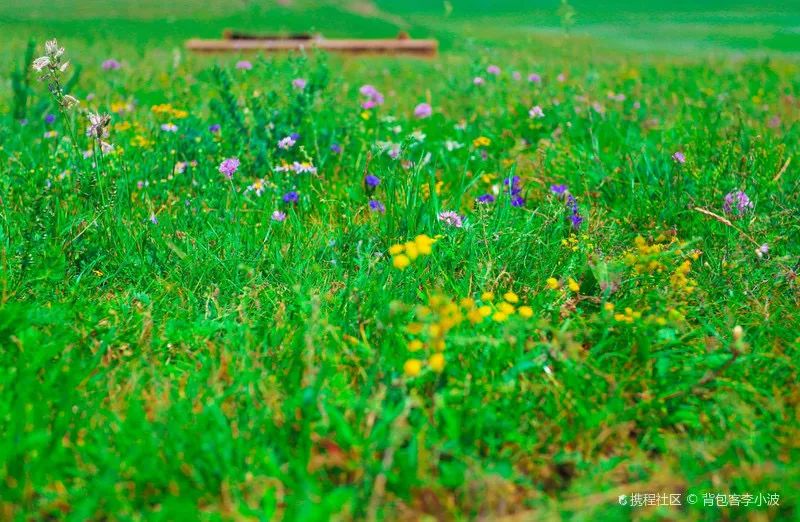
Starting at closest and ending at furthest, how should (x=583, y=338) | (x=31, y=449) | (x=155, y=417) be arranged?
(x=31, y=449) → (x=155, y=417) → (x=583, y=338)

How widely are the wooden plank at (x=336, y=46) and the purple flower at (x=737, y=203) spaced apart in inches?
256

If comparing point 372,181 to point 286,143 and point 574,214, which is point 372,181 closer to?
point 286,143

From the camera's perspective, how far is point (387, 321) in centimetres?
220

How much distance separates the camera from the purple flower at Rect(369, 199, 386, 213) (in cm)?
309

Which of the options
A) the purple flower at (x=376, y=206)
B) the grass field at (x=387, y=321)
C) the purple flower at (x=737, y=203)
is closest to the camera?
the grass field at (x=387, y=321)

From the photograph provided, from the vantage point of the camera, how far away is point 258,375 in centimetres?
201

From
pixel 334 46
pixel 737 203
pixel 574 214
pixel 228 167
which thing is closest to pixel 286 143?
pixel 228 167

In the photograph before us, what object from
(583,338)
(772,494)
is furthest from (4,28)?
(772,494)

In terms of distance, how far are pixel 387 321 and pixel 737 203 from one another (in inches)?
67.6

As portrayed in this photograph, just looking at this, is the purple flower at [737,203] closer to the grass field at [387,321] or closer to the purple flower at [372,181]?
the grass field at [387,321]

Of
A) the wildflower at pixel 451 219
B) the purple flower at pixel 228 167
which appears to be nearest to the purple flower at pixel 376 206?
the wildflower at pixel 451 219

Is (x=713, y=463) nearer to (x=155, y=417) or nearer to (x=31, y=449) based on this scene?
(x=155, y=417)

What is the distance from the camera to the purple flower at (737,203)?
2973 mm

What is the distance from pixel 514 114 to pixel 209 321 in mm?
3037
